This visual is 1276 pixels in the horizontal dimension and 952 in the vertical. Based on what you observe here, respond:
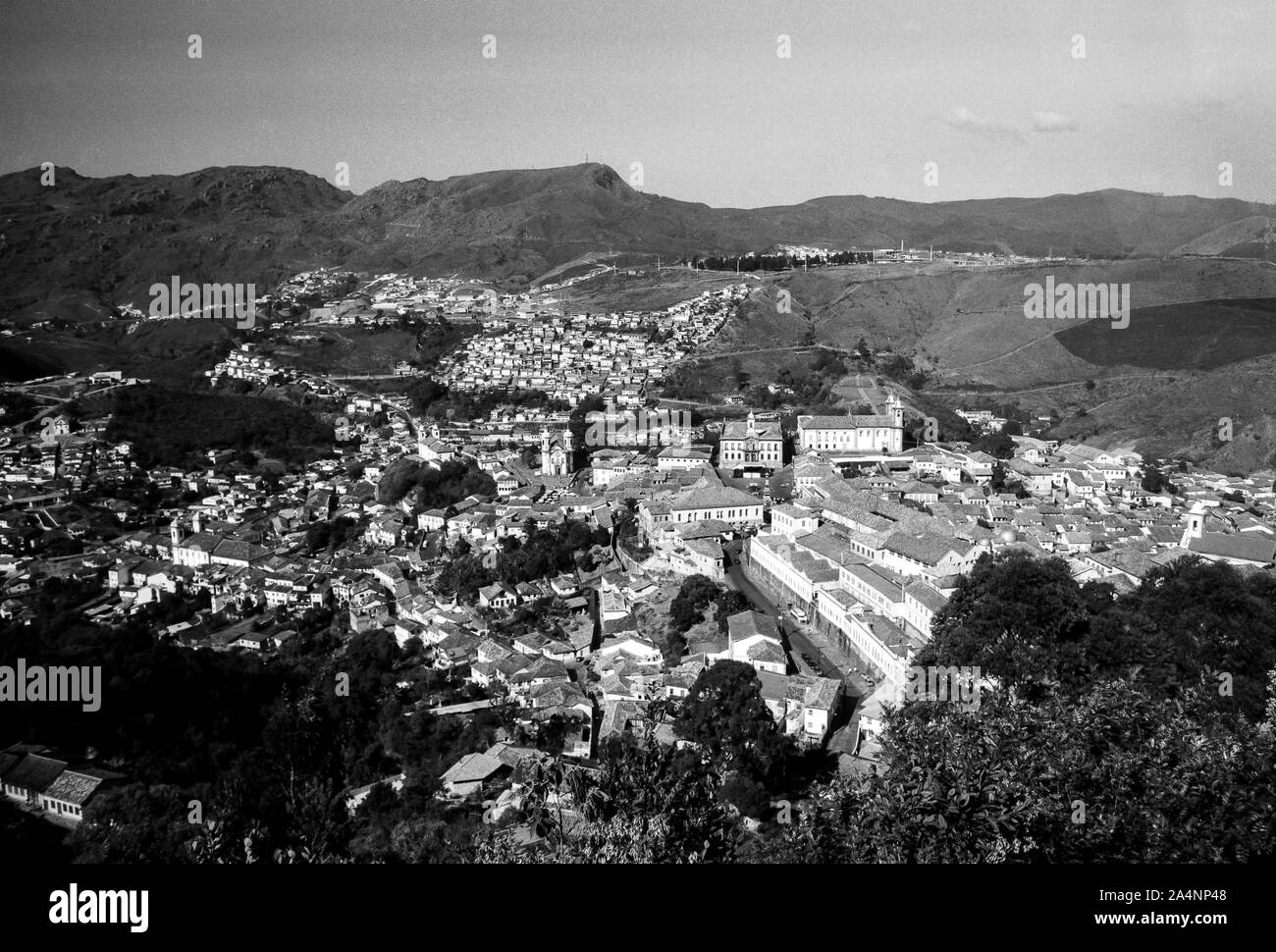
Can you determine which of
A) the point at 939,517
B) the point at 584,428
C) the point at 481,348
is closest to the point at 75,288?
the point at 481,348

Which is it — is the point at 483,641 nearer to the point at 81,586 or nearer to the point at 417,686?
the point at 417,686

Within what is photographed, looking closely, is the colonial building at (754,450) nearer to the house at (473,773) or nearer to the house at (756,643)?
Result: the house at (756,643)

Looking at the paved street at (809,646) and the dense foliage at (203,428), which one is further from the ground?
the dense foliage at (203,428)

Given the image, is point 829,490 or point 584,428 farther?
point 584,428

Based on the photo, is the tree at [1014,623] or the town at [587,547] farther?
the town at [587,547]

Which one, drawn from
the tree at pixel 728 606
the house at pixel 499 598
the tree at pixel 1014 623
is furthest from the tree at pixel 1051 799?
the house at pixel 499 598

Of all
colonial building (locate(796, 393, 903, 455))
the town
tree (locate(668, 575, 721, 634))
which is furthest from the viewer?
colonial building (locate(796, 393, 903, 455))

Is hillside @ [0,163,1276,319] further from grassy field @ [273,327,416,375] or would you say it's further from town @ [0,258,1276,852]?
town @ [0,258,1276,852]

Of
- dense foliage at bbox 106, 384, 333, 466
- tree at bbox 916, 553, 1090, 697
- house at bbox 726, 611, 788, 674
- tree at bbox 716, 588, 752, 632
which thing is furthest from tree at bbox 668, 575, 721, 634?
dense foliage at bbox 106, 384, 333, 466
